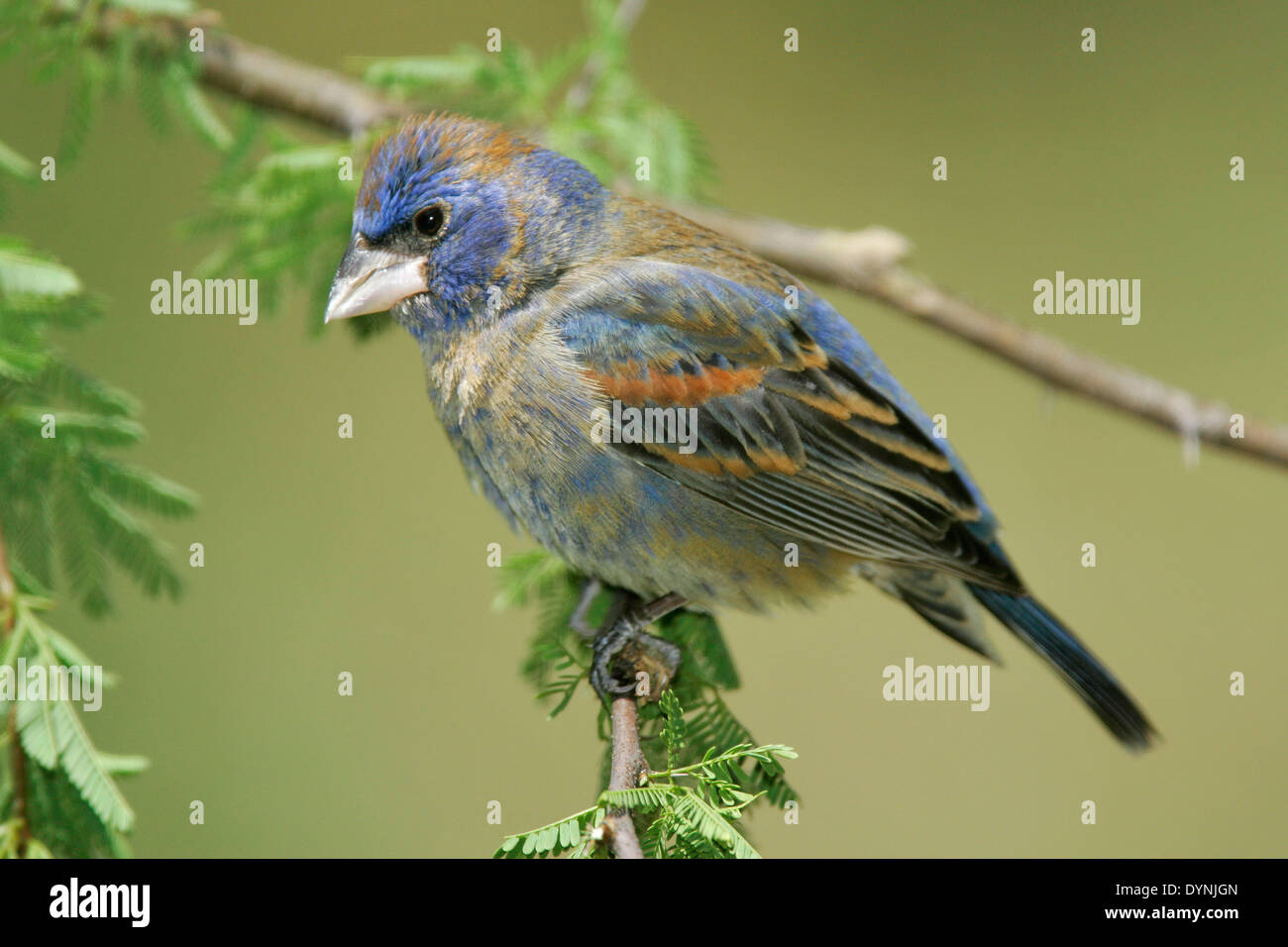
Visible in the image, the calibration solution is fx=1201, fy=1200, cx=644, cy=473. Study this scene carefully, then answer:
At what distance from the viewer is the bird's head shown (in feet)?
11.3

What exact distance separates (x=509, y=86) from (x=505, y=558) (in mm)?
1629

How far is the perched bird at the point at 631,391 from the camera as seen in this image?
11.2 feet

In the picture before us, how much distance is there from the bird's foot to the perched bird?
0.02 metres

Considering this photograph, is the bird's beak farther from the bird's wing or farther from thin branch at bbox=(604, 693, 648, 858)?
thin branch at bbox=(604, 693, 648, 858)

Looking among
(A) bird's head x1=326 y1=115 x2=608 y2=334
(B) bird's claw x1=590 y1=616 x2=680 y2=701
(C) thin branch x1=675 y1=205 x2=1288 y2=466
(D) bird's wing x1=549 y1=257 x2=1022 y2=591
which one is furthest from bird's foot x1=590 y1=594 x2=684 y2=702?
(C) thin branch x1=675 y1=205 x2=1288 y2=466

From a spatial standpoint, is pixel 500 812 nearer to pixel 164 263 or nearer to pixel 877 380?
pixel 877 380

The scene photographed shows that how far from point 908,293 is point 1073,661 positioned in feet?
4.42

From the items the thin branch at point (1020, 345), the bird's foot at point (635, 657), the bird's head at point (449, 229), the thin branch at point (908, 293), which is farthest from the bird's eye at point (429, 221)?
the thin branch at point (1020, 345)

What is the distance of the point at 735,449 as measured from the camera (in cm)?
349

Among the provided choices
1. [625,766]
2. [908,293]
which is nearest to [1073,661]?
[908,293]

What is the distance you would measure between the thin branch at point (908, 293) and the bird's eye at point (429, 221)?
0.80 metres

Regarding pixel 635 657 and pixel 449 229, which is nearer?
pixel 635 657

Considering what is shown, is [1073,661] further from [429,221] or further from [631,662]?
[429,221]

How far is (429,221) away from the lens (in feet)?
11.5
